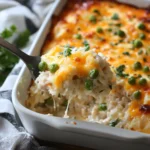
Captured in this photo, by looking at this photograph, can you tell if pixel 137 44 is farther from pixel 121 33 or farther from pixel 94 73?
pixel 94 73

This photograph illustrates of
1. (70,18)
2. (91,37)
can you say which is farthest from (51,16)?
(91,37)

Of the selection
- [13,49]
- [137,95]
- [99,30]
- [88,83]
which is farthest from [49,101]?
[99,30]

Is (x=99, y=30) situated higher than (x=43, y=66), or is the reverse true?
(x=43, y=66)

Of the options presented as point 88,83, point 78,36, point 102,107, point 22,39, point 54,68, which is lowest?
point 22,39

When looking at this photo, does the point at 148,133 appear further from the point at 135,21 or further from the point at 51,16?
the point at 51,16

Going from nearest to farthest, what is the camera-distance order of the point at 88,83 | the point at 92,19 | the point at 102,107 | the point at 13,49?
1. the point at 88,83
2. the point at 102,107
3. the point at 13,49
4. the point at 92,19

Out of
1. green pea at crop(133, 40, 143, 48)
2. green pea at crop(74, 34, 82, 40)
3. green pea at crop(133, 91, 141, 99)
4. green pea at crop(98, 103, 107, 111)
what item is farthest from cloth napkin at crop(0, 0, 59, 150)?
green pea at crop(133, 40, 143, 48)

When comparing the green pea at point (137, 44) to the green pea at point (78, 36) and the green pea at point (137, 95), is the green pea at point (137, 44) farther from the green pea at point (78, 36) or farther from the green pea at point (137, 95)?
the green pea at point (137, 95)
